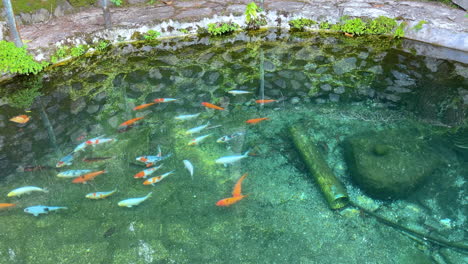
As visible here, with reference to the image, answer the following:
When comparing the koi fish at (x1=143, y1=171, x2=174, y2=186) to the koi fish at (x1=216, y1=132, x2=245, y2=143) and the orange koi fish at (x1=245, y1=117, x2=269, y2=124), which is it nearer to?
the koi fish at (x1=216, y1=132, x2=245, y2=143)

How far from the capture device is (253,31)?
869cm

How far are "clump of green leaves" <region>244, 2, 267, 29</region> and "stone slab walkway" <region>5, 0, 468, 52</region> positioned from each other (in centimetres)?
22

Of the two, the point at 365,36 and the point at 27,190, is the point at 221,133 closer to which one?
the point at 27,190

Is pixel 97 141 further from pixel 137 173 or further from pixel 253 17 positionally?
pixel 253 17

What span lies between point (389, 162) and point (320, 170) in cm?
91

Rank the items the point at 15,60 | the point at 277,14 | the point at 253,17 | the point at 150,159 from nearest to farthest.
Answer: the point at 150,159, the point at 15,60, the point at 253,17, the point at 277,14

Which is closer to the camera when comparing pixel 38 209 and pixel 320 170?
pixel 38 209

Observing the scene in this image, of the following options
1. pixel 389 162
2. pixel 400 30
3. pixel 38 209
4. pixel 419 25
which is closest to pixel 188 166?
pixel 38 209

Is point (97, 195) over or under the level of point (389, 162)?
under

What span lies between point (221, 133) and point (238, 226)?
68.2 inches

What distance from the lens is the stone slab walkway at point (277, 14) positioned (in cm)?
752

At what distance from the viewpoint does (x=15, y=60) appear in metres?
6.66

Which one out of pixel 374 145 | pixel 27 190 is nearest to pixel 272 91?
→ pixel 374 145

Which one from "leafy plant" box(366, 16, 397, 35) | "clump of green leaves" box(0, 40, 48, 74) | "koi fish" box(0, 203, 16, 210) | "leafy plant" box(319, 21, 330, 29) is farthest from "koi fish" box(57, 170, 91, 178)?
"leafy plant" box(366, 16, 397, 35)
